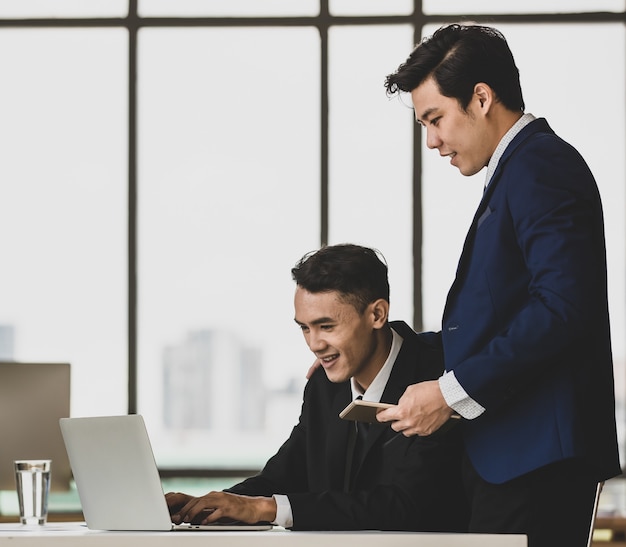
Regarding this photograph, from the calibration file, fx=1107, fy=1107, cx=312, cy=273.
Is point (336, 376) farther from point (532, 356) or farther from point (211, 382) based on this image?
point (211, 382)

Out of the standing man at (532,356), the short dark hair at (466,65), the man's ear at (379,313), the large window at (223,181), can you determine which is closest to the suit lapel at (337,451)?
the man's ear at (379,313)

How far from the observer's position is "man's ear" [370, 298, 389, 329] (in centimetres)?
254

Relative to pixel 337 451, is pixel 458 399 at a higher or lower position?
higher

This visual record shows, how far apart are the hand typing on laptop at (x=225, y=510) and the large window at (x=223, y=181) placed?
106 inches

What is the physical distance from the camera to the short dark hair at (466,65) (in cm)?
200

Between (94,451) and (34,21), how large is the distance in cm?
348

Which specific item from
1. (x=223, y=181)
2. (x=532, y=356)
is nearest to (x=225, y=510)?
(x=532, y=356)

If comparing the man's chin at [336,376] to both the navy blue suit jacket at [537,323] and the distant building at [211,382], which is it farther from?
the distant building at [211,382]

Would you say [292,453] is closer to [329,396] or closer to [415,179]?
[329,396]

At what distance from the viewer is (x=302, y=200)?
186 inches

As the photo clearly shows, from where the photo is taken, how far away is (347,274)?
8.39 ft

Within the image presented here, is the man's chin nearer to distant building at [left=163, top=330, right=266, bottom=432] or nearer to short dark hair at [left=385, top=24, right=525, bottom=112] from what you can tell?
short dark hair at [left=385, top=24, right=525, bottom=112]

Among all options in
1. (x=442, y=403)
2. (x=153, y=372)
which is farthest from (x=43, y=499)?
(x=153, y=372)

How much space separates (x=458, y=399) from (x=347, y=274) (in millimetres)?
785
